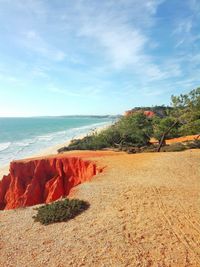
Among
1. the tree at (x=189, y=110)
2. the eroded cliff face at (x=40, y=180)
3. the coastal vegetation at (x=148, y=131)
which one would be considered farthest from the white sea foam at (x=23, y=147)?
the tree at (x=189, y=110)

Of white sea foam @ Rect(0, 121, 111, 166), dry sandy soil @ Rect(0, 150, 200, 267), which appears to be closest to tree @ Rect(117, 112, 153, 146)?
white sea foam @ Rect(0, 121, 111, 166)

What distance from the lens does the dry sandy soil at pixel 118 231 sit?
9.17 m

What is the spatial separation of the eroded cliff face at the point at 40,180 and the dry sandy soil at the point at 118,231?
7.94 metres

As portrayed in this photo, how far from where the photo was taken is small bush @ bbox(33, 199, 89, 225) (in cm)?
1209

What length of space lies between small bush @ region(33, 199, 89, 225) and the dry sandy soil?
1.02 ft

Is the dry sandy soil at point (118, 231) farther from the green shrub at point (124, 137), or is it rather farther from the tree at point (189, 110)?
the green shrub at point (124, 137)

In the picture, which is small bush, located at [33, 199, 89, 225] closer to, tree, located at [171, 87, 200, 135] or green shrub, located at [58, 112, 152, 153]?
tree, located at [171, 87, 200, 135]

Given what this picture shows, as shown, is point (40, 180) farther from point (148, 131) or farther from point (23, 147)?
point (23, 147)

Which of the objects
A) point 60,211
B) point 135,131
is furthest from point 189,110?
point 60,211

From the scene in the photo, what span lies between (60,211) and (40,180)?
44.4ft

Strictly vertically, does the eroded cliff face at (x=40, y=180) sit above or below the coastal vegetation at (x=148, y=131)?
below

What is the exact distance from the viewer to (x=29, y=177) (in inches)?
1035

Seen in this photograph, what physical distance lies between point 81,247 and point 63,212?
283 centimetres

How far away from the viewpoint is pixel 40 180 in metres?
25.6
